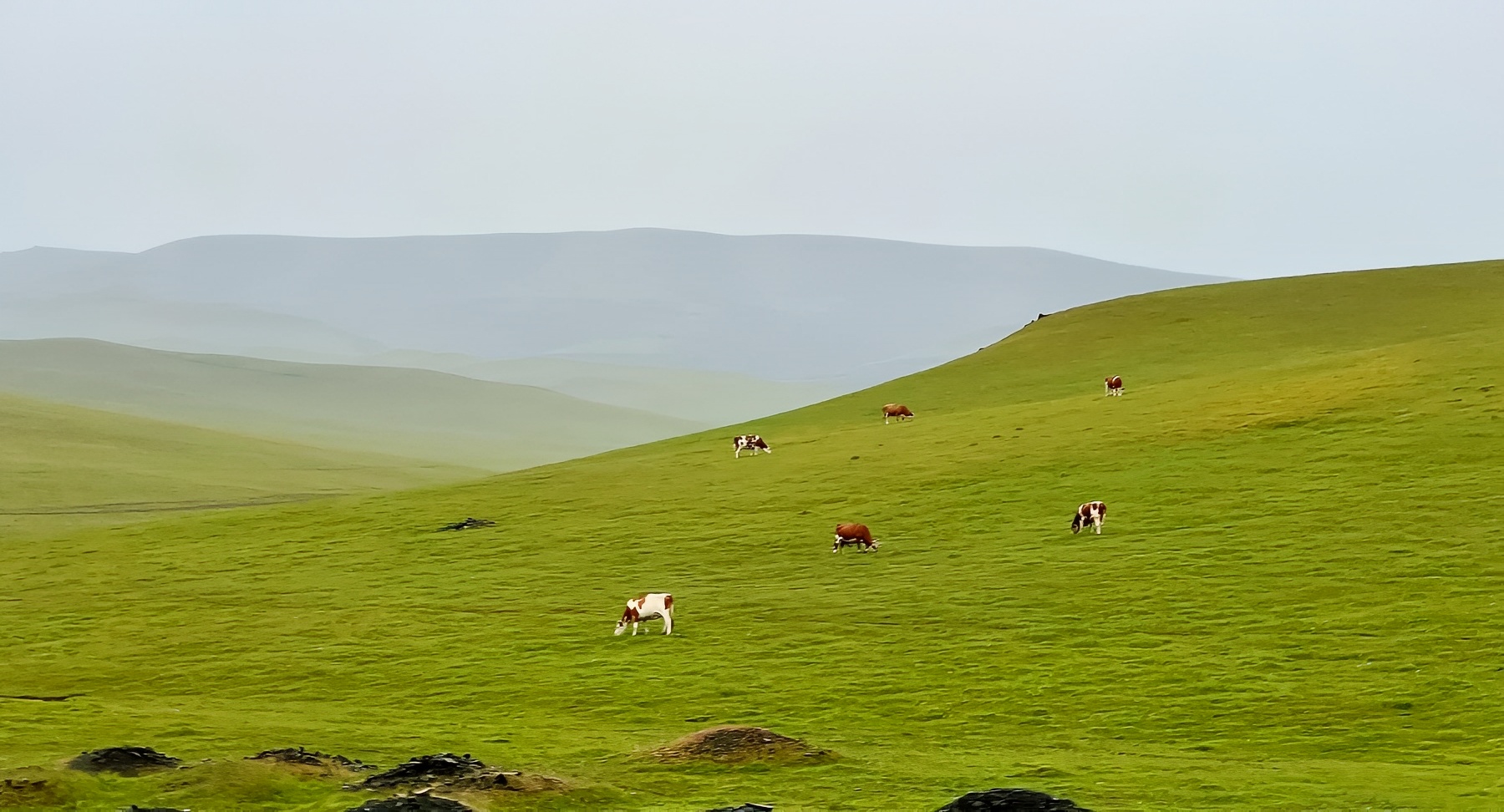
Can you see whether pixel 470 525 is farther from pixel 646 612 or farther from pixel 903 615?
pixel 903 615

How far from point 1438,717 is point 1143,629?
26.4 ft

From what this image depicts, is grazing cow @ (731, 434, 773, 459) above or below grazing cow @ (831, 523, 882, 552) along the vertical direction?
above

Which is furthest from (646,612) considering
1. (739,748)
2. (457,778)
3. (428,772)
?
(457,778)

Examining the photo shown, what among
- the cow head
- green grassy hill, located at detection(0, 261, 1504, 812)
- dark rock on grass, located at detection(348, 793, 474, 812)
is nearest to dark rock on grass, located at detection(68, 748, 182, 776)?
green grassy hill, located at detection(0, 261, 1504, 812)

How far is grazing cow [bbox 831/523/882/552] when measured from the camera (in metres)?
43.2

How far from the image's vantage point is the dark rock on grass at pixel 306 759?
21.2m

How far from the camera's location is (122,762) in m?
21.2

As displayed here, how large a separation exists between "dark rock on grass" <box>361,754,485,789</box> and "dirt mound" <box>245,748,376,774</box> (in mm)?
1181

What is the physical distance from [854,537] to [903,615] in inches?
341

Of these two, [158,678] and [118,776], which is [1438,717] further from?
[158,678]

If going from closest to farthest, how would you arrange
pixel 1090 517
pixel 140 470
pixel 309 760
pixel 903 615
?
1. pixel 309 760
2. pixel 903 615
3. pixel 1090 517
4. pixel 140 470

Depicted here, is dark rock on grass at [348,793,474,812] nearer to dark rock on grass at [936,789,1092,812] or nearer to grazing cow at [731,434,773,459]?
dark rock on grass at [936,789,1092,812]

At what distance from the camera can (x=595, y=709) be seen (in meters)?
28.5

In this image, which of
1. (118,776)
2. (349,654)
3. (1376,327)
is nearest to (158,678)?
(349,654)
